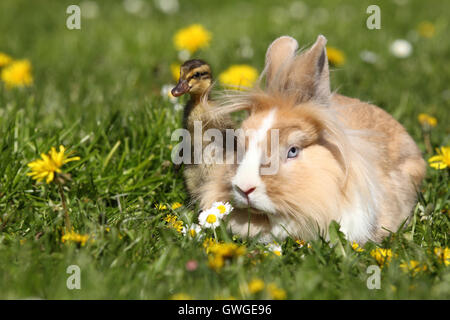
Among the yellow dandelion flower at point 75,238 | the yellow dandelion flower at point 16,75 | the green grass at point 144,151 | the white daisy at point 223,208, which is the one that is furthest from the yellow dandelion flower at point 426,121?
the yellow dandelion flower at point 16,75

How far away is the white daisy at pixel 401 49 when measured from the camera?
635 cm

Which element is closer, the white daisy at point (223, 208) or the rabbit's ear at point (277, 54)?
the white daisy at point (223, 208)

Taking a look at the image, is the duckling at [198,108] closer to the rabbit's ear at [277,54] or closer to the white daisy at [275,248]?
the rabbit's ear at [277,54]

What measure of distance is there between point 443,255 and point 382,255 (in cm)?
28

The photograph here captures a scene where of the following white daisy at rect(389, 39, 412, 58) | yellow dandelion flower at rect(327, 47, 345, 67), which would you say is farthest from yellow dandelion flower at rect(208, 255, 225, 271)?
white daisy at rect(389, 39, 412, 58)

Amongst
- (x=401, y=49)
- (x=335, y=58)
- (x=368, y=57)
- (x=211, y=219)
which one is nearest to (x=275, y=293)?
(x=211, y=219)

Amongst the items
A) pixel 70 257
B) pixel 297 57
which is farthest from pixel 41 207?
pixel 297 57

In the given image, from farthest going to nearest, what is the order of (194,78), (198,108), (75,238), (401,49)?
(401,49) < (198,108) < (194,78) < (75,238)

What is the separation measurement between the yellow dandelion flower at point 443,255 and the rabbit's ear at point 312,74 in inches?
38.2

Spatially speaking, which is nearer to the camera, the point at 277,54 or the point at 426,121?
the point at 277,54

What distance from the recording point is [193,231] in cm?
307

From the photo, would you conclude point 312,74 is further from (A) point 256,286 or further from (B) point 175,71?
(B) point 175,71

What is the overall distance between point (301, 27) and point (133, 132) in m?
3.40

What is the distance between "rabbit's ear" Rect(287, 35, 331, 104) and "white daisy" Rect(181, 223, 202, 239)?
878mm
